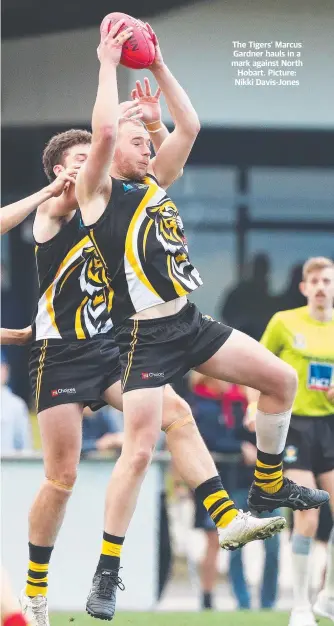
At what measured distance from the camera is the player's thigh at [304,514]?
8570 millimetres

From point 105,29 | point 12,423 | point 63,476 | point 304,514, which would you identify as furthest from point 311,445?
point 105,29

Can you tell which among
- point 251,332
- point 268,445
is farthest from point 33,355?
point 251,332

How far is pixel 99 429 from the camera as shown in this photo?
9969 millimetres

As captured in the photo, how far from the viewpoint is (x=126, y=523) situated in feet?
21.1

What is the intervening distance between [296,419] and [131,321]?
280 cm

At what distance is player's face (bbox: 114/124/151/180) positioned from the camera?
21.0 feet

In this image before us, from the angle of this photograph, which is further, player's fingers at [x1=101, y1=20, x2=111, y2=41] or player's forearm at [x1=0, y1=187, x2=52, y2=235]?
player's forearm at [x1=0, y1=187, x2=52, y2=235]

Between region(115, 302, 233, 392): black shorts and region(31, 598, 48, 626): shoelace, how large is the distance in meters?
1.49

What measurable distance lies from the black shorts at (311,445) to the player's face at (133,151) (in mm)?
2885

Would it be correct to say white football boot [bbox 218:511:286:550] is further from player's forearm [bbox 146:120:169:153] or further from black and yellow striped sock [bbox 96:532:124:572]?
player's forearm [bbox 146:120:169:153]

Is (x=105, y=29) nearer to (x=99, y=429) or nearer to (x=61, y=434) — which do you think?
(x=61, y=434)

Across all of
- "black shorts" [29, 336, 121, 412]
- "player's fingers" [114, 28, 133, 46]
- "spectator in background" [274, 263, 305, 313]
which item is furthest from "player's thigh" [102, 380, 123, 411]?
"spectator in background" [274, 263, 305, 313]

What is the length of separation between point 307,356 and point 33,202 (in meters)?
2.97

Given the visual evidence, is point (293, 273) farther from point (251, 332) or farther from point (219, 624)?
point (219, 624)
